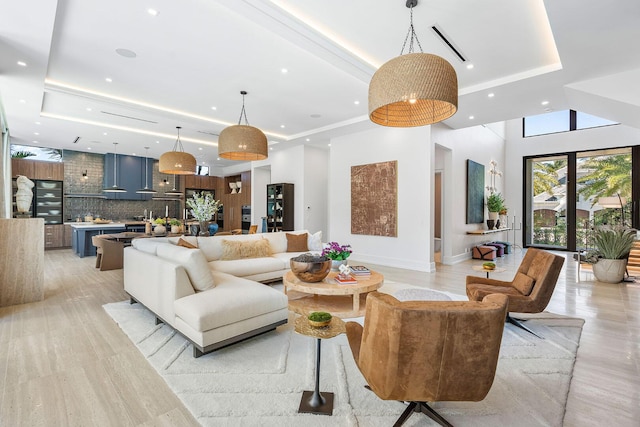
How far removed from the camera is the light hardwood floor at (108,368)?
1880mm

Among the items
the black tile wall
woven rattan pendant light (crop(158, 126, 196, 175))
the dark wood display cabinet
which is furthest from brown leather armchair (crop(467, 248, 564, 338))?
the black tile wall

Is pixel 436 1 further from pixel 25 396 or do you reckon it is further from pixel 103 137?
pixel 103 137

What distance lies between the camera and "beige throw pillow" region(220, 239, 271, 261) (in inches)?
185

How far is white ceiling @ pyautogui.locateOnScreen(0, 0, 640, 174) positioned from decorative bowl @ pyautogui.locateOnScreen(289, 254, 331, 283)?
101 inches

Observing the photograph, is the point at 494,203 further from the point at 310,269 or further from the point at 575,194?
the point at 310,269

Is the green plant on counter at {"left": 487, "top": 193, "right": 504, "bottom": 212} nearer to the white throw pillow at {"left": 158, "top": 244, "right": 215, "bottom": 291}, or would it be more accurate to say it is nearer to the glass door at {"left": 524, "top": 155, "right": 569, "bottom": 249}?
the glass door at {"left": 524, "top": 155, "right": 569, "bottom": 249}

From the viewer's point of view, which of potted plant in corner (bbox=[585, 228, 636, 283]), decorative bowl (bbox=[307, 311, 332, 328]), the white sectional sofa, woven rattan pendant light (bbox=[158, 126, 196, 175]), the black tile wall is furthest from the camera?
the black tile wall

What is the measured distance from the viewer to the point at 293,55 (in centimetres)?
396

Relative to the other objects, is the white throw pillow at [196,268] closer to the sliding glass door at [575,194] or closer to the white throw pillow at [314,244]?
the white throw pillow at [314,244]

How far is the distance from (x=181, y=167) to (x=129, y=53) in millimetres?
2454

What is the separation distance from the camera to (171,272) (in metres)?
2.83

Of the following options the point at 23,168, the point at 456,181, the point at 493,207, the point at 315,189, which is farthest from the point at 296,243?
the point at 23,168

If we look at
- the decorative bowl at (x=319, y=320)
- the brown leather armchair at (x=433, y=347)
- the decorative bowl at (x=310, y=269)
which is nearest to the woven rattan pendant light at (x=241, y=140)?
the decorative bowl at (x=310, y=269)

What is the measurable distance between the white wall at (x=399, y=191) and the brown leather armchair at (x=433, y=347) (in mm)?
4809
